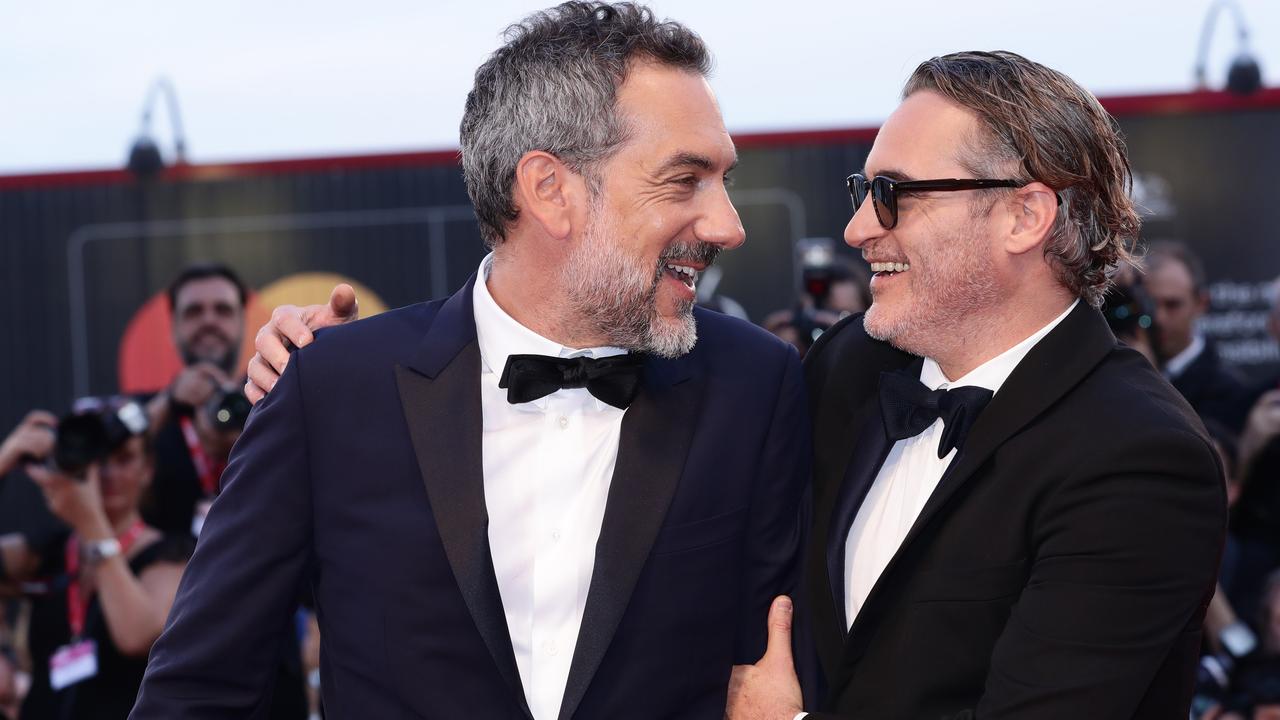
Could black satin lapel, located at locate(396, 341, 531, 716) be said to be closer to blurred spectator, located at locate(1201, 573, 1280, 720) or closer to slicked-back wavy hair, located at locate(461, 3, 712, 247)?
slicked-back wavy hair, located at locate(461, 3, 712, 247)

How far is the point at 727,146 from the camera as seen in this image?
2439 mm

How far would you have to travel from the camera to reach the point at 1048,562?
215 cm

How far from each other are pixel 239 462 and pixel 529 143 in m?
0.79

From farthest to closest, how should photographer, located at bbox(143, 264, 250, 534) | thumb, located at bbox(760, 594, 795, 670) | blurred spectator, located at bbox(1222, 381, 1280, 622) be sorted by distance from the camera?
photographer, located at bbox(143, 264, 250, 534) → blurred spectator, located at bbox(1222, 381, 1280, 622) → thumb, located at bbox(760, 594, 795, 670)

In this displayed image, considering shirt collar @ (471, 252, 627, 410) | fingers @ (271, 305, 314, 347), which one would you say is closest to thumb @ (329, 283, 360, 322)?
fingers @ (271, 305, 314, 347)

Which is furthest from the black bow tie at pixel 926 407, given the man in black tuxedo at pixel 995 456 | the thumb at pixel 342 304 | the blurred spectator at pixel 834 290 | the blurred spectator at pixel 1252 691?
the blurred spectator at pixel 1252 691

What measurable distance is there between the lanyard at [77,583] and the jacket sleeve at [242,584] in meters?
2.90

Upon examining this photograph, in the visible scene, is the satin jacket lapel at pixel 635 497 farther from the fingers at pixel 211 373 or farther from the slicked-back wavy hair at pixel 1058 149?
the fingers at pixel 211 373

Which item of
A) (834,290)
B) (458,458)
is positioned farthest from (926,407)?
(834,290)

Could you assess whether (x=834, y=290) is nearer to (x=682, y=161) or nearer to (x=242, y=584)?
(x=682, y=161)

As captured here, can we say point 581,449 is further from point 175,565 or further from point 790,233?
point 790,233

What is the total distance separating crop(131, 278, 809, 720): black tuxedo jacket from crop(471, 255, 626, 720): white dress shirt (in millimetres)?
74

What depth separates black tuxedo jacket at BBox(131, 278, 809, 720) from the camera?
7.06ft

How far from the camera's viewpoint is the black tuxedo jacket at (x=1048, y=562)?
210 centimetres
